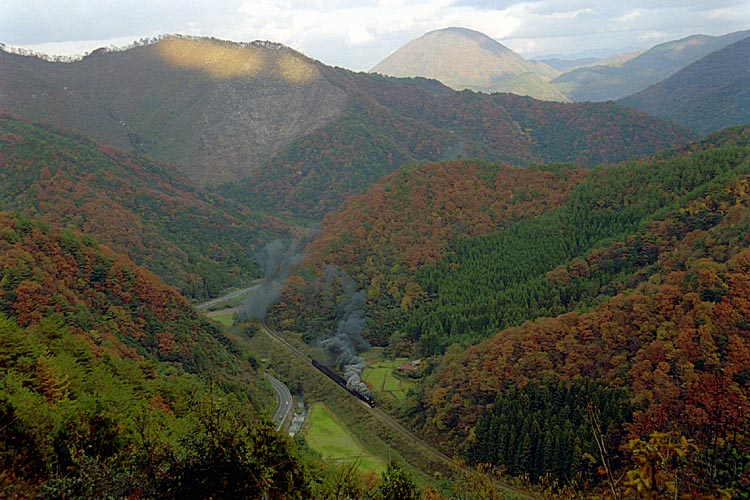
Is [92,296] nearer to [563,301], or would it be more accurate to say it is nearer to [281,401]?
[281,401]

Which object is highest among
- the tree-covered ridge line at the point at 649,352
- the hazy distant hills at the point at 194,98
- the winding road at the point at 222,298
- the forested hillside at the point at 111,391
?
→ the hazy distant hills at the point at 194,98

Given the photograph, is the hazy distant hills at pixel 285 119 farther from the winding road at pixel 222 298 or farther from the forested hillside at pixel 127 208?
the winding road at pixel 222 298

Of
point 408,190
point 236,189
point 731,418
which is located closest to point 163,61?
point 236,189

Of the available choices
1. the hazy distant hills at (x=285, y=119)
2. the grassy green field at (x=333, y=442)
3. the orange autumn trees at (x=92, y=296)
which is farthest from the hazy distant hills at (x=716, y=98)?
the orange autumn trees at (x=92, y=296)

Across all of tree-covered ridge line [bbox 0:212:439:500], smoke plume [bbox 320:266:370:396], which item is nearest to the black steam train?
smoke plume [bbox 320:266:370:396]

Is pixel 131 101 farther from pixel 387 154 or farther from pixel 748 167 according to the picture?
pixel 748 167

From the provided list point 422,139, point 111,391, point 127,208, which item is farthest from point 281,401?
point 422,139
